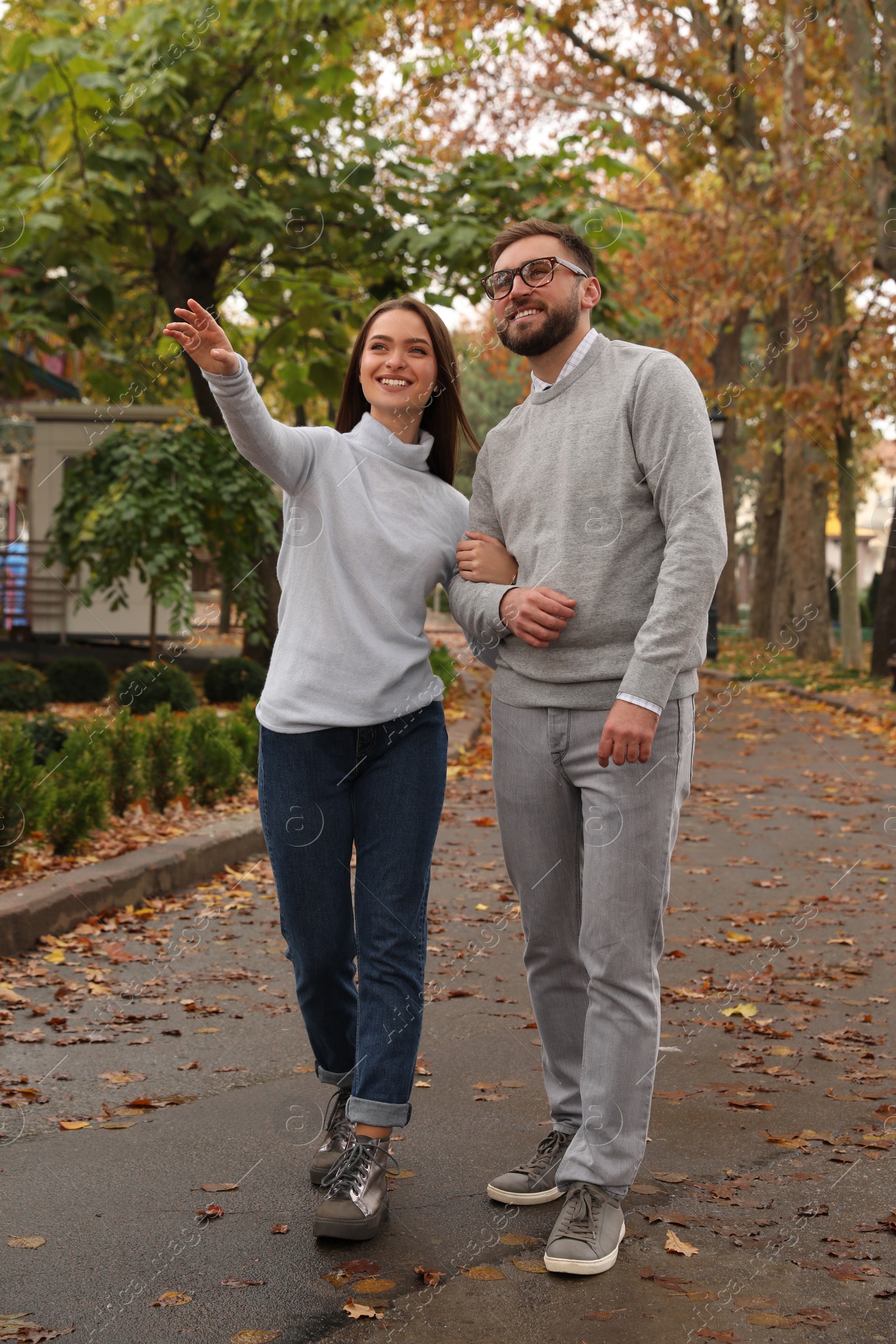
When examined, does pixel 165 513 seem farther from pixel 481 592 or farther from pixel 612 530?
pixel 612 530

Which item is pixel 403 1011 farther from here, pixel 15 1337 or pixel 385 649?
pixel 15 1337

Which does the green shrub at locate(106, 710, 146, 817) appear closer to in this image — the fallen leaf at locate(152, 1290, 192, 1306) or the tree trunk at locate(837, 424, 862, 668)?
the fallen leaf at locate(152, 1290, 192, 1306)

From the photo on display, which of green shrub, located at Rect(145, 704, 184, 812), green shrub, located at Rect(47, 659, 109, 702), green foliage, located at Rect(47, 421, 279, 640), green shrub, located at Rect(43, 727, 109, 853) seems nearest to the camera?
green shrub, located at Rect(43, 727, 109, 853)

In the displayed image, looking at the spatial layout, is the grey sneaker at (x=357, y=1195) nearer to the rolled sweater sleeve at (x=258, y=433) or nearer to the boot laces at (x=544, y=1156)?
the boot laces at (x=544, y=1156)

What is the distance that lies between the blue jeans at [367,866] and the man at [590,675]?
0.23 metres

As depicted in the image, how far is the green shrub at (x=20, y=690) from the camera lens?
11.6 m

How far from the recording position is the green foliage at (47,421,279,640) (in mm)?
13023

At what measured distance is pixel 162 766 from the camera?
827 cm

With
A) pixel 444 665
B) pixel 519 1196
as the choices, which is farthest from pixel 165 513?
pixel 519 1196

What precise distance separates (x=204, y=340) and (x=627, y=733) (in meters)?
1.31

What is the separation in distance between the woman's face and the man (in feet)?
0.83

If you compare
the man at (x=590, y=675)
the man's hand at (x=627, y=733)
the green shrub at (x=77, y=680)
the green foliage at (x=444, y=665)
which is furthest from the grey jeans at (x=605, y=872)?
the green shrub at (x=77, y=680)

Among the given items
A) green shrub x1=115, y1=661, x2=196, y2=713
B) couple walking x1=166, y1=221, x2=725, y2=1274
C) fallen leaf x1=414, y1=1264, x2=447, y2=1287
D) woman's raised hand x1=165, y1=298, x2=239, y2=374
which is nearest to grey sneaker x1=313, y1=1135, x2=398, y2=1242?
couple walking x1=166, y1=221, x2=725, y2=1274

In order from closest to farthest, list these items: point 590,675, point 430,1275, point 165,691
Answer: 1. point 430,1275
2. point 590,675
3. point 165,691
